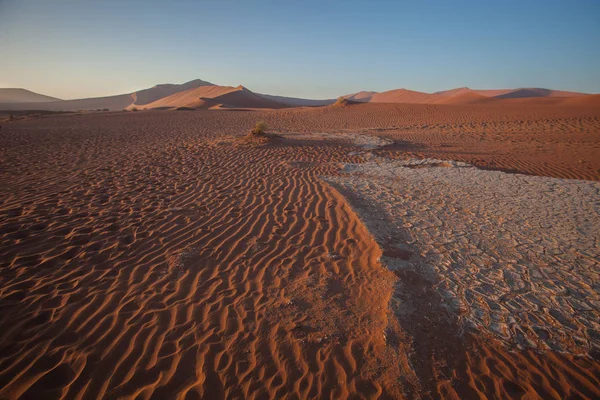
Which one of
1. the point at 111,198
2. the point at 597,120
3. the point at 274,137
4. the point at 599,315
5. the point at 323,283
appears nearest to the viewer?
the point at 599,315

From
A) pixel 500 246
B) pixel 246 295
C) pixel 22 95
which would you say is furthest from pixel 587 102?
pixel 22 95

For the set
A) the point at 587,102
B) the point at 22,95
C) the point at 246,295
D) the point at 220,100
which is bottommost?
the point at 246,295

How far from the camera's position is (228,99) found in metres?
43.9

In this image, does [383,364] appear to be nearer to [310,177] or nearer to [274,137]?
[310,177]

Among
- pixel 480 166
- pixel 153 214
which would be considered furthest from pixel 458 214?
pixel 153 214

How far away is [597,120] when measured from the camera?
642 inches

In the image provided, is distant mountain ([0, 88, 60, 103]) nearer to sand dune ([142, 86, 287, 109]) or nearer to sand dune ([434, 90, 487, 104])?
sand dune ([142, 86, 287, 109])

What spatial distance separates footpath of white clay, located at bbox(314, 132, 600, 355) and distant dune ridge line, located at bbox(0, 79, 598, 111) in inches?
1230

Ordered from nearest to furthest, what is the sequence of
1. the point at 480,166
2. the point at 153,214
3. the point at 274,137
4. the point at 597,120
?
the point at 153,214, the point at 480,166, the point at 274,137, the point at 597,120

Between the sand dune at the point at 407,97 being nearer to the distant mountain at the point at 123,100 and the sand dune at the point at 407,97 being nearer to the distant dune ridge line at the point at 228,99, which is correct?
the distant dune ridge line at the point at 228,99

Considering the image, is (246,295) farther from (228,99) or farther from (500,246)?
(228,99)

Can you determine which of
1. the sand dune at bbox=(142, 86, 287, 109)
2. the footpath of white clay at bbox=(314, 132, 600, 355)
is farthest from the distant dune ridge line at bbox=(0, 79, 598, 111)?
the footpath of white clay at bbox=(314, 132, 600, 355)

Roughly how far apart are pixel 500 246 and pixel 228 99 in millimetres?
45334

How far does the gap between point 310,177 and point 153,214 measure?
3784 millimetres
